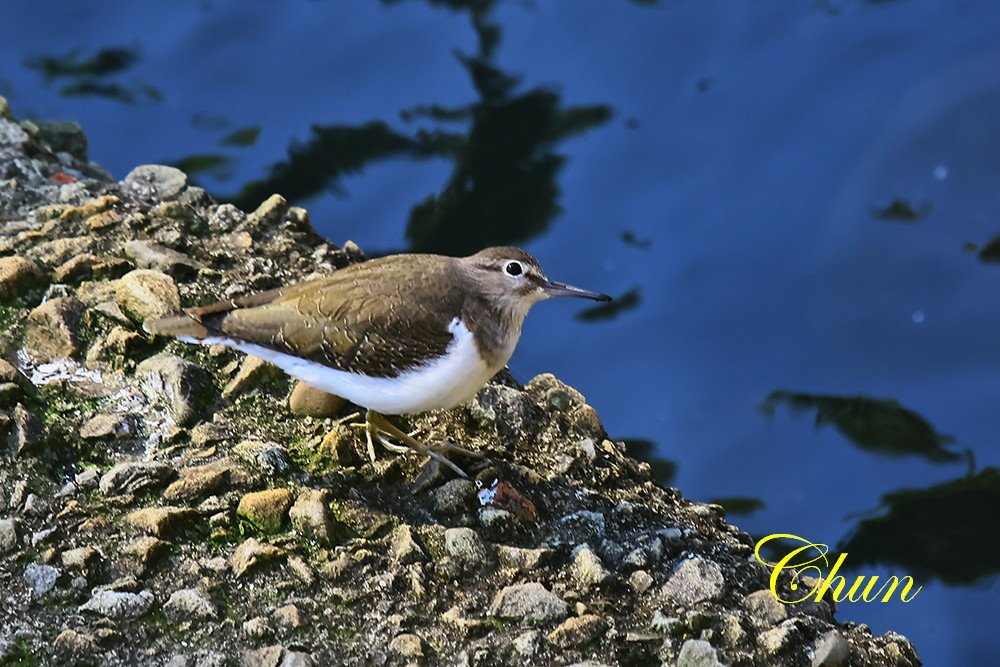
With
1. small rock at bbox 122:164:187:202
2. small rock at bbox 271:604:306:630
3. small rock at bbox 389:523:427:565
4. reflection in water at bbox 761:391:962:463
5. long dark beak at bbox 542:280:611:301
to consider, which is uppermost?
reflection in water at bbox 761:391:962:463

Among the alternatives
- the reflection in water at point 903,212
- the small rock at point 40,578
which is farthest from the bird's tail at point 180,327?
the reflection in water at point 903,212

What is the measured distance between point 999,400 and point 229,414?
12.5 feet

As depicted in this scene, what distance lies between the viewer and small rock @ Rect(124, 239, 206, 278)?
5844mm

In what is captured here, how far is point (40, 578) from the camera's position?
439 centimetres

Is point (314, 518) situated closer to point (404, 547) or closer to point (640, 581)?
point (404, 547)

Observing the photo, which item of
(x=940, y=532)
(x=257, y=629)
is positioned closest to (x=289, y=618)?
(x=257, y=629)

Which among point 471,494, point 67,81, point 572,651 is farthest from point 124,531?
point 67,81

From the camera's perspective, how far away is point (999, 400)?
→ 21.1 feet

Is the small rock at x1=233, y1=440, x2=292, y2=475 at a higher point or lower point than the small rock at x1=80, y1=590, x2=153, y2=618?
higher

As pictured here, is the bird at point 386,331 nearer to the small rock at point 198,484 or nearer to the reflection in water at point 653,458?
the small rock at point 198,484

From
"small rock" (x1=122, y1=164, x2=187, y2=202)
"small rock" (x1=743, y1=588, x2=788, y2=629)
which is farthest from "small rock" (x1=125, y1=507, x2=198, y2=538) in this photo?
"small rock" (x1=122, y1=164, x2=187, y2=202)

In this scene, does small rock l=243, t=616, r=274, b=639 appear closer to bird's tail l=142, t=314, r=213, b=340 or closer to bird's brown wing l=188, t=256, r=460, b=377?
bird's brown wing l=188, t=256, r=460, b=377

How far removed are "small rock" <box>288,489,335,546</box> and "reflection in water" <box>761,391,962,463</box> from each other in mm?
2745

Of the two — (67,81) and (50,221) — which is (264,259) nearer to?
(50,221)
